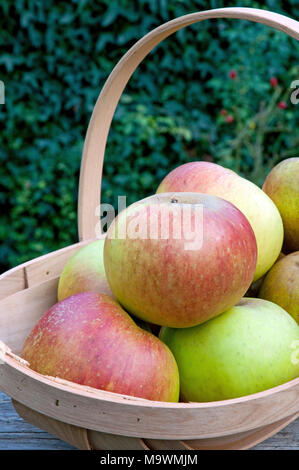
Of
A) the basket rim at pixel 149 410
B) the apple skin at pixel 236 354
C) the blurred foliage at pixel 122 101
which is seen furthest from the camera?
Result: the blurred foliage at pixel 122 101

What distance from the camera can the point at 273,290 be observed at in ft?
2.95

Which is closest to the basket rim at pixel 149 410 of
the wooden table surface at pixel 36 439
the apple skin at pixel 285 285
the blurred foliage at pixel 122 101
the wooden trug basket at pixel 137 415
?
the wooden trug basket at pixel 137 415

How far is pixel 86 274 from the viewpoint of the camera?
89 cm

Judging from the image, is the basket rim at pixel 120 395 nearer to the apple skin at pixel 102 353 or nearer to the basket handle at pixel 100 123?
the apple skin at pixel 102 353

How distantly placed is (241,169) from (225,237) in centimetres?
184

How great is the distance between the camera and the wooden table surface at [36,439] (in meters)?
0.74

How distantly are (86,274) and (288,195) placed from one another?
409 millimetres

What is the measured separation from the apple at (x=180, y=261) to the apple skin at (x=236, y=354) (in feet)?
0.11

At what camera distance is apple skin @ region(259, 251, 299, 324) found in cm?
87

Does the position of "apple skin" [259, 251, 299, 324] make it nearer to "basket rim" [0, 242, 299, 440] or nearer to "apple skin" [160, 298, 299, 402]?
"apple skin" [160, 298, 299, 402]

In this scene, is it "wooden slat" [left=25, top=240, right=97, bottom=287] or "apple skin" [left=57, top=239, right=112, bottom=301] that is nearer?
"apple skin" [left=57, top=239, right=112, bottom=301]

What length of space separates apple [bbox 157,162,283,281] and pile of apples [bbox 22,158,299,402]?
107 millimetres

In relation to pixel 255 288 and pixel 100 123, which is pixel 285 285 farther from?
pixel 100 123

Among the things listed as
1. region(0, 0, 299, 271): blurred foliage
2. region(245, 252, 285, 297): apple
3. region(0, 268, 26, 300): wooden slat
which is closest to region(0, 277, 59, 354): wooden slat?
region(0, 268, 26, 300): wooden slat
